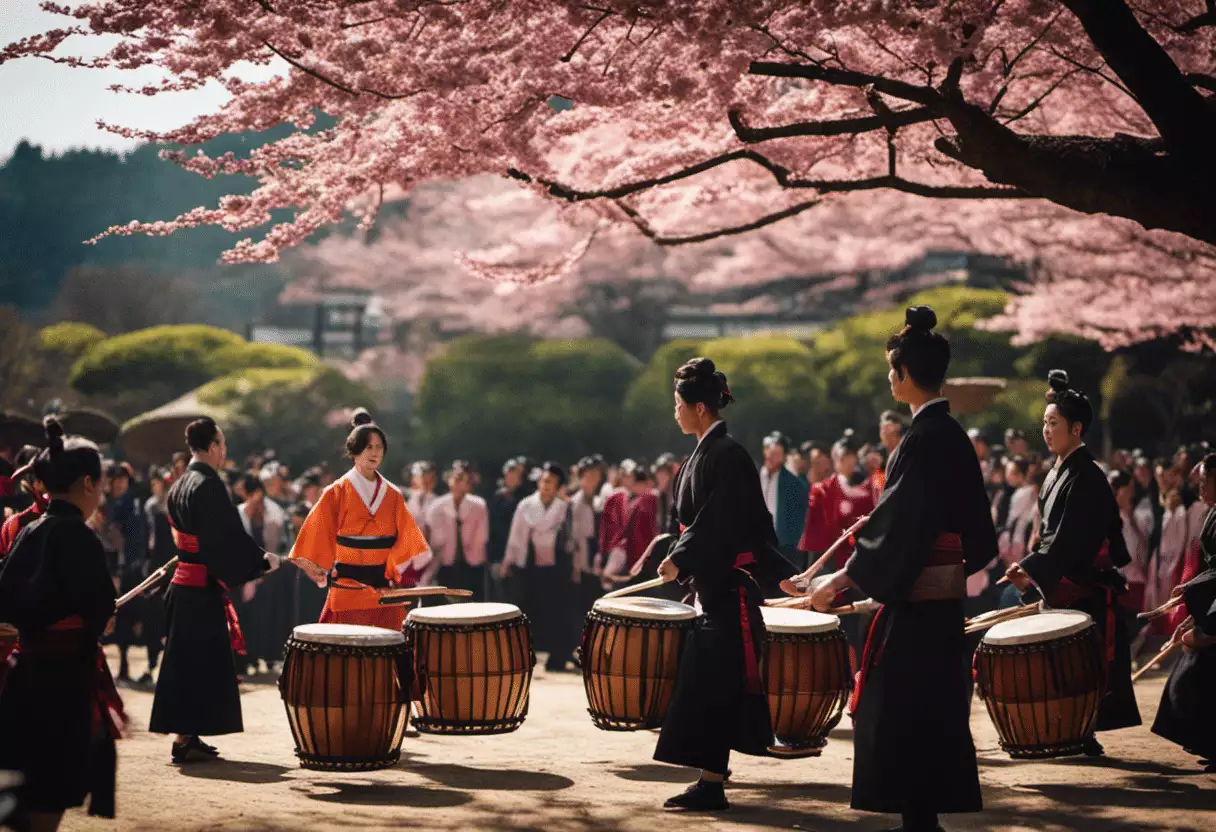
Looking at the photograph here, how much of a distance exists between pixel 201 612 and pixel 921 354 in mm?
4025

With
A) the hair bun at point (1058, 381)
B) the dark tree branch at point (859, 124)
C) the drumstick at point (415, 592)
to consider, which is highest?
the dark tree branch at point (859, 124)

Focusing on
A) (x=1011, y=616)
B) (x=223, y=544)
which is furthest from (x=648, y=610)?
(x=223, y=544)

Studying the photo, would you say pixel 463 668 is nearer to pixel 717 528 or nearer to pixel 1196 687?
pixel 717 528

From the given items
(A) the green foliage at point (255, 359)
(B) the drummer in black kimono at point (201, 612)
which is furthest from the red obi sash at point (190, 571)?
(A) the green foliage at point (255, 359)

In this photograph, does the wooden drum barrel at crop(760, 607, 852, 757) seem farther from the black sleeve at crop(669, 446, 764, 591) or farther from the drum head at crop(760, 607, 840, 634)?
the black sleeve at crop(669, 446, 764, 591)

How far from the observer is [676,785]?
6.27 meters

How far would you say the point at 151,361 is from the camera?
21.3 meters

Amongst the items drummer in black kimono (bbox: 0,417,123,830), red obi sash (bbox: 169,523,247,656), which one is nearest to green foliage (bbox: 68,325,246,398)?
red obi sash (bbox: 169,523,247,656)

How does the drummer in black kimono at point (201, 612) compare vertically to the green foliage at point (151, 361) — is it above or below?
below

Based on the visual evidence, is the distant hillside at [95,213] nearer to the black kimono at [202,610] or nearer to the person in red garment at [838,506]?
the person in red garment at [838,506]

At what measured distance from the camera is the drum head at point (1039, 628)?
5.73 m

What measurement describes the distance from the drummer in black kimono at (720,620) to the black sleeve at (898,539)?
804 millimetres

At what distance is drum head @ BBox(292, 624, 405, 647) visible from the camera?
604cm

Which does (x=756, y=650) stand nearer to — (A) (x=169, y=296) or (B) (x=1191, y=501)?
(B) (x=1191, y=501)
